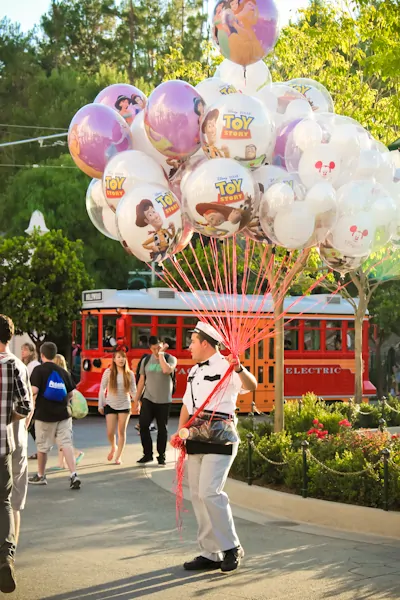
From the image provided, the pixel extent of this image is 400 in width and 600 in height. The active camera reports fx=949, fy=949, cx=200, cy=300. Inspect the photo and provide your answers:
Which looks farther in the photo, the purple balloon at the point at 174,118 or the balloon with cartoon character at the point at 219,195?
the purple balloon at the point at 174,118

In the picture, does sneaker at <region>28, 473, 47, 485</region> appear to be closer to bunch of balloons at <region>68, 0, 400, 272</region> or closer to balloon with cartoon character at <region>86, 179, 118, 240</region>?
balloon with cartoon character at <region>86, 179, 118, 240</region>

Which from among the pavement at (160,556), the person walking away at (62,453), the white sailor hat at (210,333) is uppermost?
the white sailor hat at (210,333)

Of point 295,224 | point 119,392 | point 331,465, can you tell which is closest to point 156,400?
point 119,392

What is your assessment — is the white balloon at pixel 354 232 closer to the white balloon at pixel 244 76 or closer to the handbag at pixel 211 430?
the white balloon at pixel 244 76

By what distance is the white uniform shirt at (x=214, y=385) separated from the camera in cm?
793

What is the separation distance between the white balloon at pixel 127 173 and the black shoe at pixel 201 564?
3.19 metres

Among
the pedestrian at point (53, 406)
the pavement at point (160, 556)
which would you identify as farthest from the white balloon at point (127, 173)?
the pedestrian at point (53, 406)

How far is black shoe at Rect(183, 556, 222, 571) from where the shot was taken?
771 centimetres

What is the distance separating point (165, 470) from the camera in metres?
13.6

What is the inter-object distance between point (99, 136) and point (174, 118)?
A: 0.88 metres

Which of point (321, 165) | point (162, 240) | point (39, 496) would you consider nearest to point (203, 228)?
point (162, 240)

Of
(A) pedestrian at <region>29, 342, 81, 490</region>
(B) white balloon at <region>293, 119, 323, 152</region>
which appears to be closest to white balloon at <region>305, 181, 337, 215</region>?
(B) white balloon at <region>293, 119, 323, 152</region>

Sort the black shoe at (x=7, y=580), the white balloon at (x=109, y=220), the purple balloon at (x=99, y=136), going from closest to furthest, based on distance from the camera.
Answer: the black shoe at (x=7, y=580)
the purple balloon at (x=99, y=136)
the white balloon at (x=109, y=220)

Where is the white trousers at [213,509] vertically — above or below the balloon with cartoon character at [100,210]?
below
